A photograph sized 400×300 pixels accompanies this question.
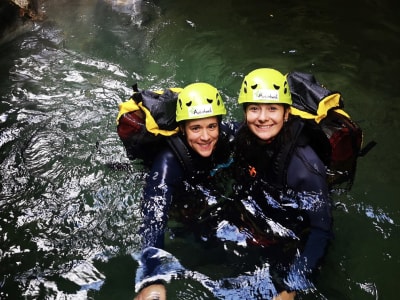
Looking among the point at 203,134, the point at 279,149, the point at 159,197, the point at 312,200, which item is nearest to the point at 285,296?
the point at 312,200

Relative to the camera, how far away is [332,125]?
409 cm

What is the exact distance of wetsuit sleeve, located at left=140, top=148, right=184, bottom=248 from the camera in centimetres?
388

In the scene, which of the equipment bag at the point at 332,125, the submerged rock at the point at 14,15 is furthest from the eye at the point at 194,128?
the submerged rock at the point at 14,15

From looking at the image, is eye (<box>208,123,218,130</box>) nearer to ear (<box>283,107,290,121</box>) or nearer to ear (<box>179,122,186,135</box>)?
ear (<box>179,122,186,135</box>)

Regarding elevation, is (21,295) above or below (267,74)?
below

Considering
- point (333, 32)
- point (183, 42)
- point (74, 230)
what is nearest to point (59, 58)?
point (183, 42)

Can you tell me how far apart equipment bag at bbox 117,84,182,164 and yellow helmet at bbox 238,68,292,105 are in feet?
2.97

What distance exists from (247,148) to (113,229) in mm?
2096

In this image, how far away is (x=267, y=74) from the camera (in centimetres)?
399

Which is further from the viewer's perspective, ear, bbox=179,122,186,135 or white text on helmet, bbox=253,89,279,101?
ear, bbox=179,122,186,135

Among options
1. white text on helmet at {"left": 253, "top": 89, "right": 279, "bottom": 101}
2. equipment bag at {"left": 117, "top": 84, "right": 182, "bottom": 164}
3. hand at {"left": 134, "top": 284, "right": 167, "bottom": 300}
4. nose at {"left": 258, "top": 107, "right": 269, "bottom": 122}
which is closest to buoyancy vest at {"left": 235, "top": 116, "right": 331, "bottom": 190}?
nose at {"left": 258, "top": 107, "right": 269, "bottom": 122}

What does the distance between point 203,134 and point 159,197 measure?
84 centimetres

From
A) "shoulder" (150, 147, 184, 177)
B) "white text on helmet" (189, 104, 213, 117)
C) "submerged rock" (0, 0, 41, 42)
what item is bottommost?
"shoulder" (150, 147, 184, 177)

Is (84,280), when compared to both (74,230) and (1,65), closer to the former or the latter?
(74,230)
